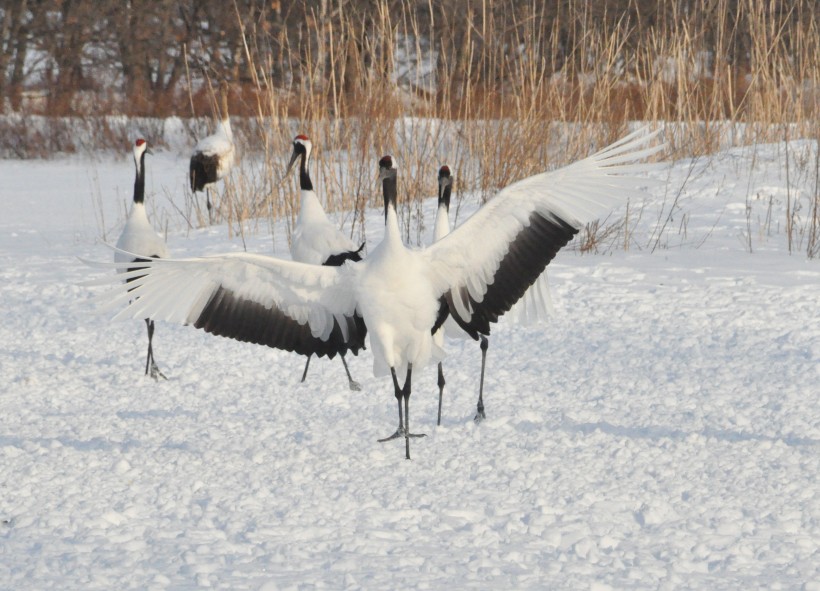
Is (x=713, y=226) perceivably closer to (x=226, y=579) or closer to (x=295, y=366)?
(x=295, y=366)

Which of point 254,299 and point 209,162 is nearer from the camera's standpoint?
point 254,299

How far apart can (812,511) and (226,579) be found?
1992mm

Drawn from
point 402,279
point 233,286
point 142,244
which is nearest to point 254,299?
point 233,286

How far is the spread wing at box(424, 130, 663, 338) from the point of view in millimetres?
4430

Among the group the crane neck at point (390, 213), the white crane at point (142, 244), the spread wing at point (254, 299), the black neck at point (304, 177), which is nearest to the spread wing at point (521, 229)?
the crane neck at point (390, 213)

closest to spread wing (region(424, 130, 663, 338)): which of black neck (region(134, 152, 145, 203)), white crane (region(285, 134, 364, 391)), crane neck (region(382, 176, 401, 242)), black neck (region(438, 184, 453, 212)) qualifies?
crane neck (region(382, 176, 401, 242))

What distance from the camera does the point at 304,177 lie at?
22.9 ft

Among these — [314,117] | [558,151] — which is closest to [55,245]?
[314,117]

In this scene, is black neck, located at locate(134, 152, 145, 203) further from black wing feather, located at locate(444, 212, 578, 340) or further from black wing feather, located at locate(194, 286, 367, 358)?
black wing feather, located at locate(444, 212, 578, 340)

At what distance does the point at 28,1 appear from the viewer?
24.4 meters

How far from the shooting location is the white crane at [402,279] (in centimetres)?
445

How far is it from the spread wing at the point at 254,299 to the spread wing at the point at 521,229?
0.43 m

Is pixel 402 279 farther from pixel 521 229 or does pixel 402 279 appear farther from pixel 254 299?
pixel 254 299

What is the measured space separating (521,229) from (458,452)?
0.96 meters
